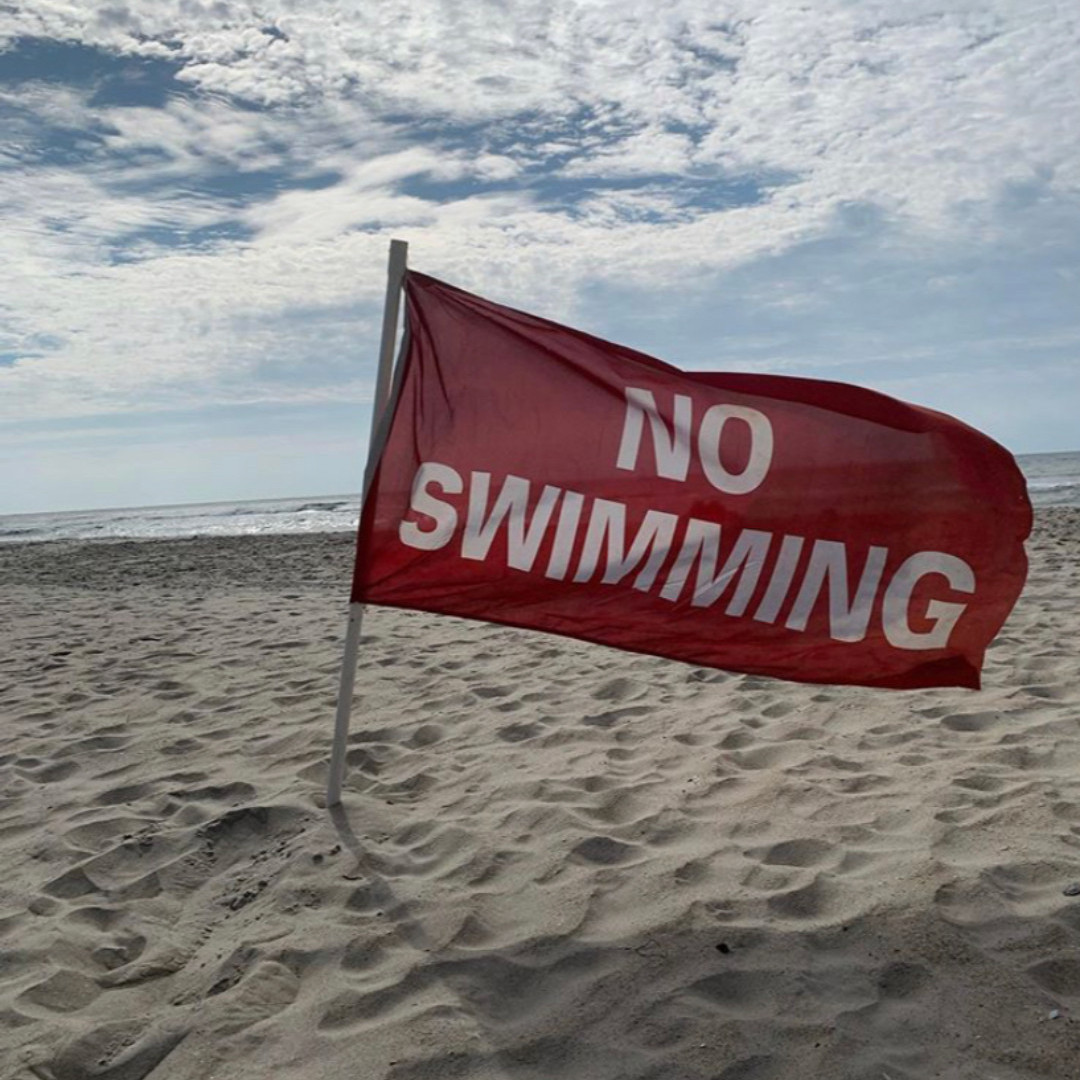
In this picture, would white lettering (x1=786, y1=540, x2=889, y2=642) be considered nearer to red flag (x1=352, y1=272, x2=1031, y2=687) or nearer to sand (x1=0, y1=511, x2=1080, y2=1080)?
red flag (x1=352, y1=272, x2=1031, y2=687)

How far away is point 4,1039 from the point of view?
8.92ft

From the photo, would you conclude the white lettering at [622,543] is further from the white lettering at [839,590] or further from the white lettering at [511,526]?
the white lettering at [839,590]

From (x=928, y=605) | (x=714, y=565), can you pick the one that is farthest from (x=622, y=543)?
(x=928, y=605)

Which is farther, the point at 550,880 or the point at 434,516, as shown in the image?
the point at 434,516

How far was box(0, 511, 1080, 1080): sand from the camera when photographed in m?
2.63

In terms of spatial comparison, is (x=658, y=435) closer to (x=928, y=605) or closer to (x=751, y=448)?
(x=751, y=448)

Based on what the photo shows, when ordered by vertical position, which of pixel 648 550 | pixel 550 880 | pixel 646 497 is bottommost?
pixel 550 880

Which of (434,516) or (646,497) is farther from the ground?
(646,497)

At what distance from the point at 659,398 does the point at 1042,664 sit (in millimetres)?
3411

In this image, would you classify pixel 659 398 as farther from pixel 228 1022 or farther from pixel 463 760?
pixel 228 1022

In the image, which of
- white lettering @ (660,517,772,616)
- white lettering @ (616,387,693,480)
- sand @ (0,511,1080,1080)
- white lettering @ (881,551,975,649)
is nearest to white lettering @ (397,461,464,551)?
white lettering @ (616,387,693,480)

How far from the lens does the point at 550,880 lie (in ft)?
11.5

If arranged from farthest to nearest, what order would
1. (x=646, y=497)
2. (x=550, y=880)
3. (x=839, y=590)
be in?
(x=646, y=497), (x=839, y=590), (x=550, y=880)

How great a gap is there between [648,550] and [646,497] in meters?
0.19
